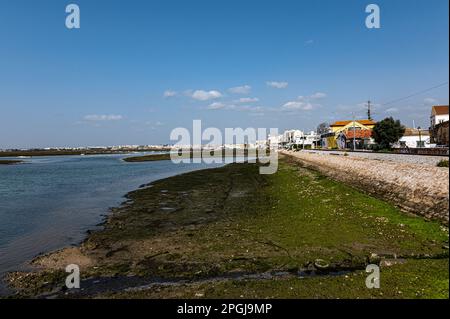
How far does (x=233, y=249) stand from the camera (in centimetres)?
1399

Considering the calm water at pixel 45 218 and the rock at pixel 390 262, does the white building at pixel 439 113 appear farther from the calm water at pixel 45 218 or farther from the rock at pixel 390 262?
the rock at pixel 390 262

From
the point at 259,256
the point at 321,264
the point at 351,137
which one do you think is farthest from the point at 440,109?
the point at 259,256

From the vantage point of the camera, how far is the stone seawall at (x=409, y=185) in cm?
1730

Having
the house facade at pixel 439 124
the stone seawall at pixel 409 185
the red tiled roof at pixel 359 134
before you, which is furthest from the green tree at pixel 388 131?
the stone seawall at pixel 409 185

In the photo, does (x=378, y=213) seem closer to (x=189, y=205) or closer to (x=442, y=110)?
(x=189, y=205)

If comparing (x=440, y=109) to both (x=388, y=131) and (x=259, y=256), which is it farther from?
(x=259, y=256)

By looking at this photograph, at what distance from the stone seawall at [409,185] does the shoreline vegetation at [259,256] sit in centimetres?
132

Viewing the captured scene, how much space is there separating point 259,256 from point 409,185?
536 inches

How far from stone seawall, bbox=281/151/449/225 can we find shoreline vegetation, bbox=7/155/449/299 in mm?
1318

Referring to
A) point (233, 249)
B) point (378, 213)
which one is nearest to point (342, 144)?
point (378, 213)

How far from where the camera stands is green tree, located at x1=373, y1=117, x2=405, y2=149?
68.6 m

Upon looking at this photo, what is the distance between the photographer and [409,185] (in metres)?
21.4

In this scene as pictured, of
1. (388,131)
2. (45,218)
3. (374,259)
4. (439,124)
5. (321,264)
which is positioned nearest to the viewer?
(321,264)

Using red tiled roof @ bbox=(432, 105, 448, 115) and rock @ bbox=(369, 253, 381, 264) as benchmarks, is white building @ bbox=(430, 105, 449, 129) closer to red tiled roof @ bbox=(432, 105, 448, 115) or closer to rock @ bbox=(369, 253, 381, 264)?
red tiled roof @ bbox=(432, 105, 448, 115)
